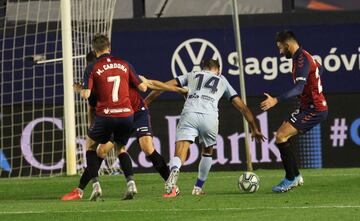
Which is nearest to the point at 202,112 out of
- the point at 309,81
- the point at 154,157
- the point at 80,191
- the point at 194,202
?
the point at 154,157

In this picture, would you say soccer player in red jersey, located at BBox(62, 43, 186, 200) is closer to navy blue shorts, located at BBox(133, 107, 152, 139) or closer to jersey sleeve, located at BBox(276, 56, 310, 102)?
navy blue shorts, located at BBox(133, 107, 152, 139)

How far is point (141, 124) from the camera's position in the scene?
14.9m

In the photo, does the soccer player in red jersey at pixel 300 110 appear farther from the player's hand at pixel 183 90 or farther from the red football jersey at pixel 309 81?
the player's hand at pixel 183 90

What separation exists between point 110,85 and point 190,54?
716cm

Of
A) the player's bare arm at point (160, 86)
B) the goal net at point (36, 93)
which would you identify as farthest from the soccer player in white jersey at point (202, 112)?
the goal net at point (36, 93)

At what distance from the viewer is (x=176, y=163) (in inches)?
548

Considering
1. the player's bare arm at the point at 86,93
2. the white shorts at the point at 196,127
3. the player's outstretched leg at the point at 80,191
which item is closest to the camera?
the player's bare arm at the point at 86,93

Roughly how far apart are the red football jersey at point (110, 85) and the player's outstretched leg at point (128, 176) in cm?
65

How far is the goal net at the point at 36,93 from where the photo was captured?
20.8 metres

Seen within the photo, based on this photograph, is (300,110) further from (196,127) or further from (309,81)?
(196,127)

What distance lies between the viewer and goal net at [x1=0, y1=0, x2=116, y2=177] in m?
20.8

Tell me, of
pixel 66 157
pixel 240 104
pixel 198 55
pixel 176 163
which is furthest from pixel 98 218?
pixel 198 55

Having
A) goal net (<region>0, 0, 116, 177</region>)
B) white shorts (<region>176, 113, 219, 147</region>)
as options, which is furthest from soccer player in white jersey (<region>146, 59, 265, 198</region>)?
goal net (<region>0, 0, 116, 177</region>)

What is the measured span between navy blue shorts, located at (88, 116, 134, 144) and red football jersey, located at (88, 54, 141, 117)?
6 cm
